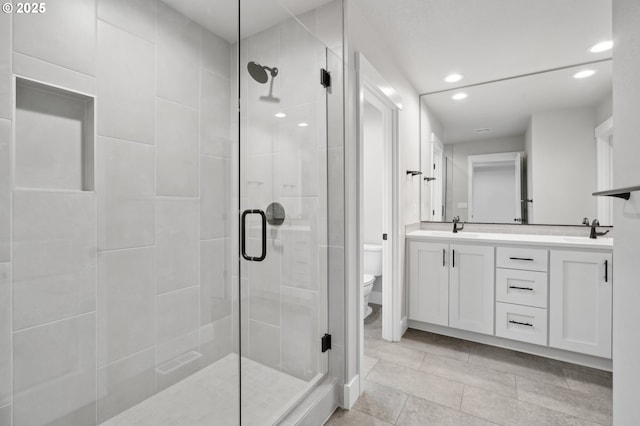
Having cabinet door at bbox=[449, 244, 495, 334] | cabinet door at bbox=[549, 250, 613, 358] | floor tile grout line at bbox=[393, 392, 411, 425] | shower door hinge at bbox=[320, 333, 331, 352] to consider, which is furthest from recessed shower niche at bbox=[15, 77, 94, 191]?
cabinet door at bbox=[549, 250, 613, 358]

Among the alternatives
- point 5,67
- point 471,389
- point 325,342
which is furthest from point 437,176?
point 5,67

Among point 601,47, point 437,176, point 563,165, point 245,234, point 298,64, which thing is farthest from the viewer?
point 437,176

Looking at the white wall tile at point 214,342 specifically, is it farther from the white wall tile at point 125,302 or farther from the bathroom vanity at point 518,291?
the bathroom vanity at point 518,291

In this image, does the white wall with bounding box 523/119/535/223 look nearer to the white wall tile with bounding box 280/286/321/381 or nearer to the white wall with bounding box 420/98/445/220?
the white wall with bounding box 420/98/445/220

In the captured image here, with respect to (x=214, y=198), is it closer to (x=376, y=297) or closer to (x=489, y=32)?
(x=489, y=32)

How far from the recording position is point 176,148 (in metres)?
1.43

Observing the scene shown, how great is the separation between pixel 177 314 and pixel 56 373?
46 centimetres

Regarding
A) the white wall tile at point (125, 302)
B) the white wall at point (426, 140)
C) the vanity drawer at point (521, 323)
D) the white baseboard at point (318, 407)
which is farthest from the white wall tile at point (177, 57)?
the vanity drawer at point (521, 323)

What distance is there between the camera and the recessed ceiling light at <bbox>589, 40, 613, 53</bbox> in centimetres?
214

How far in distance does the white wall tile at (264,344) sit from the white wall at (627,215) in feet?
4.45

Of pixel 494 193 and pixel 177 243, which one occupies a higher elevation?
pixel 494 193

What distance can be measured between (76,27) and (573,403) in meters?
3.17

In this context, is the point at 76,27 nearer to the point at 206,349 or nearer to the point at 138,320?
the point at 138,320

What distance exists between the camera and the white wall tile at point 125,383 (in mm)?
1243
